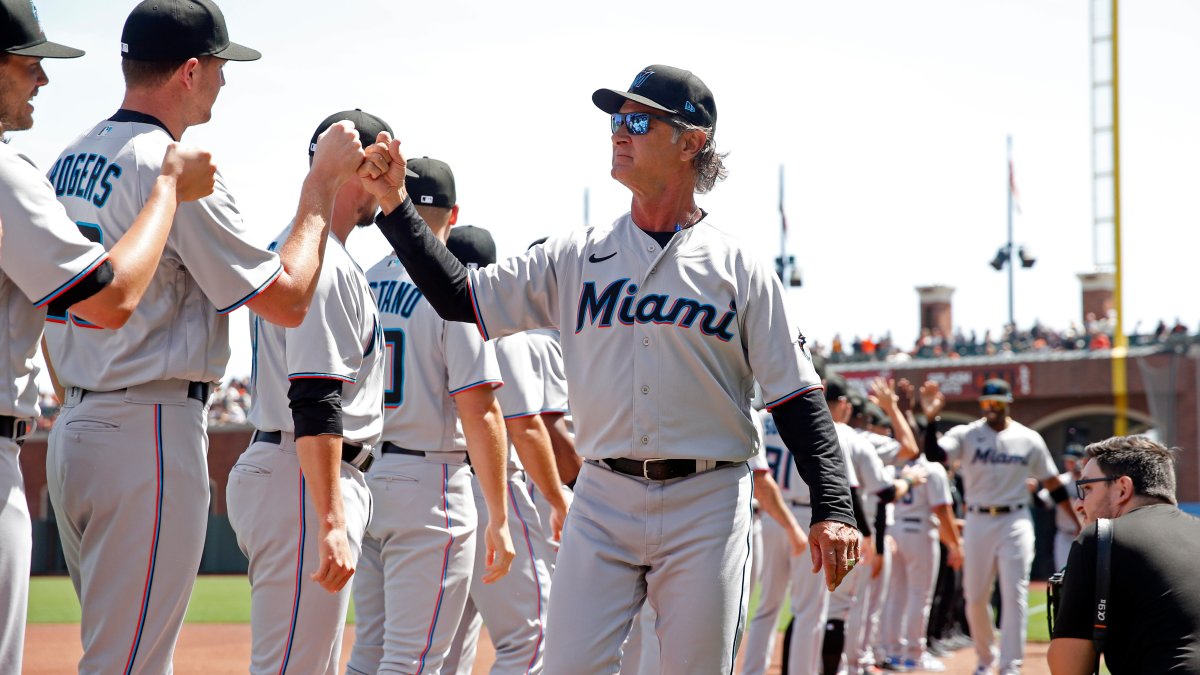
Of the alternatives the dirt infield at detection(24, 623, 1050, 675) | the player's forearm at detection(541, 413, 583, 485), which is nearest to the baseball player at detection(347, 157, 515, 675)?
the player's forearm at detection(541, 413, 583, 485)

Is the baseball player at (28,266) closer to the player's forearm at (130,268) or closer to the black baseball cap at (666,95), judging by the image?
the player's forearm at (130,268)

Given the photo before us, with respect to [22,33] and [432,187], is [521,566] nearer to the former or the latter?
[432,187]

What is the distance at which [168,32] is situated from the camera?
11.6 ft

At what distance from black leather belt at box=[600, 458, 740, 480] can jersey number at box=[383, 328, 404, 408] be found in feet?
5.39

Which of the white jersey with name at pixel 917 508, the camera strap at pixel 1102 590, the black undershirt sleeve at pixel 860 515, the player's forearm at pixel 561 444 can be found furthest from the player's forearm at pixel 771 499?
the white jersey with name at pixel 917 508

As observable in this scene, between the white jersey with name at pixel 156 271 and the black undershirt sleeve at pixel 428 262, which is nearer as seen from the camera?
the white jersey with name at pixel 156 271

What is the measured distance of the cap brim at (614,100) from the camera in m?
4.15

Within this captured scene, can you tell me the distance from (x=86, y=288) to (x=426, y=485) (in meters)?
2.48

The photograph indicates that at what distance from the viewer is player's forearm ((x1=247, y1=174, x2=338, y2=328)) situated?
346 cm

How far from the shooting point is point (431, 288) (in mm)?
4062

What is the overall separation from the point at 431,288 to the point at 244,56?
899 millimetres

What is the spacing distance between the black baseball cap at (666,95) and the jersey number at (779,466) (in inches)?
198

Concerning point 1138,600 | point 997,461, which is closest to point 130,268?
point 1138,600

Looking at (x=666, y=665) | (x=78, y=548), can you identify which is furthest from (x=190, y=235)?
(x=666, y=665)
